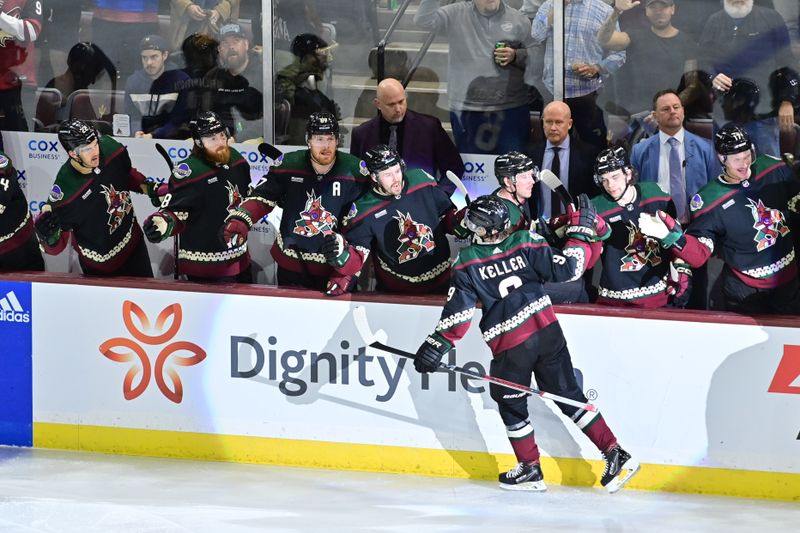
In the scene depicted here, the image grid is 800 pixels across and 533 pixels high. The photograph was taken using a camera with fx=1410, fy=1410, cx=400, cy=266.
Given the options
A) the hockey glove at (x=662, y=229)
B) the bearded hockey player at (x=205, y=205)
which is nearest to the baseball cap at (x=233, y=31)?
the bearded hockey player at (x=205, y=205)

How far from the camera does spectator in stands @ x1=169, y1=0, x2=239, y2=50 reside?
761 cm

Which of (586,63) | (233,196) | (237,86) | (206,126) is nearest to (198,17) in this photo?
(237,86)

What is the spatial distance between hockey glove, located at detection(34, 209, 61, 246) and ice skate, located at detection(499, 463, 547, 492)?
2.53 metres

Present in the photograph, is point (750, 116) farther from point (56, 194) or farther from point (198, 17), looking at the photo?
point (56, 194)

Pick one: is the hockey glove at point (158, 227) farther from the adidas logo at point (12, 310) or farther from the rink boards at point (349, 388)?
the adidas logo at point (12, 310)

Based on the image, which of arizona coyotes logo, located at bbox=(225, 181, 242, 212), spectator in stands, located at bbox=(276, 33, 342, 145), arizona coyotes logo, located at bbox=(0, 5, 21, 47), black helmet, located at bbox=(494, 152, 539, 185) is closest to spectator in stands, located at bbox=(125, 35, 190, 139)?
spectator in stands, located at bbox=(276, 33, 342, 145)

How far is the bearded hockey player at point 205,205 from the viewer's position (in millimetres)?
6949

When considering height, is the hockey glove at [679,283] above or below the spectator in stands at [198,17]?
below

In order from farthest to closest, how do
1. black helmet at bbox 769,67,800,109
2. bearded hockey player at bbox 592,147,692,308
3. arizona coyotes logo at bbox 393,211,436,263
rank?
black helmet at bbox 769,67,800,109
arizona coyotes logo at bbox 393,211,436,263
bearded hockey player at bbox 592,147,692,308

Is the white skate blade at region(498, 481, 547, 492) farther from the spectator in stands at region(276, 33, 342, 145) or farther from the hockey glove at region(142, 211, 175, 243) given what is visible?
the spectator in stands at region(276, 33, 342, 145)

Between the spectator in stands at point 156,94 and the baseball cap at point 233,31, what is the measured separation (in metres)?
0.34

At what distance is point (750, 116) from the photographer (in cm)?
681

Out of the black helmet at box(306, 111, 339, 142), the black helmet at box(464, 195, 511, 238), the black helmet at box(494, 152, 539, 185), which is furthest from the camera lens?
the black helmet at box(306, 111, 339, 142)

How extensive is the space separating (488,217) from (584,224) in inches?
16.4
